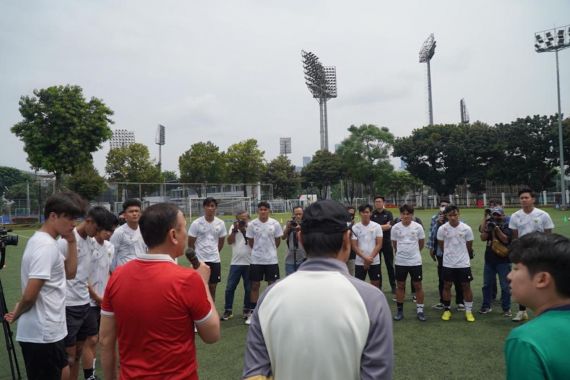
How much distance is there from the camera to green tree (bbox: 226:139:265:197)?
158 feet

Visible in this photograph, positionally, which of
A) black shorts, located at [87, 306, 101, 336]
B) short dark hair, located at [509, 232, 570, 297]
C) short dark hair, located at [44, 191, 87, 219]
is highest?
short dark hair, located at [44, 191, 87, 219]

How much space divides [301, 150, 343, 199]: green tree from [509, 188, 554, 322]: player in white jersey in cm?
4825

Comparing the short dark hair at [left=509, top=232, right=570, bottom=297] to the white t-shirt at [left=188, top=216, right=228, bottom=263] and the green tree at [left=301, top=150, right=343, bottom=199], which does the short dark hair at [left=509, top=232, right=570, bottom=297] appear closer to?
the white t-shirt at [left=188, top=216, right=228, bottom=263]

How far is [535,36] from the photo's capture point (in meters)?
32.0

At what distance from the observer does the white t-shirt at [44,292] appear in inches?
111

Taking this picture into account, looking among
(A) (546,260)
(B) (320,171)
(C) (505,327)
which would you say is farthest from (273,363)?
(B) (320,171)

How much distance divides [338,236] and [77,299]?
3.40 m

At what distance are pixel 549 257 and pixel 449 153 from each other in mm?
47754

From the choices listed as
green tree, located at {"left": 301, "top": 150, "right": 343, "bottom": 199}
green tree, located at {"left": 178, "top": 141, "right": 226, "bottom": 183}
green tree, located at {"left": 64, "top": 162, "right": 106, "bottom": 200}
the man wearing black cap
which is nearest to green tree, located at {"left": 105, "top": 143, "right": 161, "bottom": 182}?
green tree, located at {"left": 178, "top": 141, "right": 226, "bottom": 183}

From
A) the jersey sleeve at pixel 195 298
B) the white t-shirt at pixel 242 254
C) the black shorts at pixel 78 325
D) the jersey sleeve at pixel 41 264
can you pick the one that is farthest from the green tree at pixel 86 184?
the jersey sleeve at pixel 195 298

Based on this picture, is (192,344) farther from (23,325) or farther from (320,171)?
(320,171)

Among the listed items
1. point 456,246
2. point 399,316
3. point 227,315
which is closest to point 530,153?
point 456,246

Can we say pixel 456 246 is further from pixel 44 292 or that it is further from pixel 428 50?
pixel 428 50

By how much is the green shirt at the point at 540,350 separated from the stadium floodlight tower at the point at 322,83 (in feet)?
206
